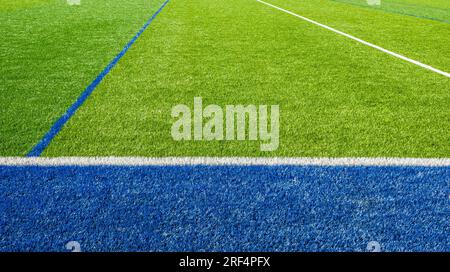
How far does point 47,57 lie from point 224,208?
4.18 metres

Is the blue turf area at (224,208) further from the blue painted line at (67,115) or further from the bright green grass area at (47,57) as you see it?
the bright green grass area at (47,57)

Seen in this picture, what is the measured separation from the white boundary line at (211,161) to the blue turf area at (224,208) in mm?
60

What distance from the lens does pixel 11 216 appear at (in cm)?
214

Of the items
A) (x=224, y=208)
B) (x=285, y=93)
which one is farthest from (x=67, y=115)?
(x=285, y=93)

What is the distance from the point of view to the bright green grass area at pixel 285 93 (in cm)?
292

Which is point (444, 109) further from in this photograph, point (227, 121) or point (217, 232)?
point (217, 232)

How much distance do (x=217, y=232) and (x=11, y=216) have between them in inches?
41.2

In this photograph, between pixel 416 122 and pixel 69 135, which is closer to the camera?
pixel 69 135

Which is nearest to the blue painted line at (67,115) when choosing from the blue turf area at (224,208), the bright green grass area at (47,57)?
the bright green grass area at (47,57)

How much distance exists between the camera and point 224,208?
2207 millimetres

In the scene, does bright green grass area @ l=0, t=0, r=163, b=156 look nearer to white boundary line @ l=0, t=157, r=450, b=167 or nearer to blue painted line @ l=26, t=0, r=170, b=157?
blue painted line @ l=26, t=0, r=170, b=157

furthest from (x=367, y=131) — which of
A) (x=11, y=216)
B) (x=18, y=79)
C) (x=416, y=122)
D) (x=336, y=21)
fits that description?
(x=336, y=21)
